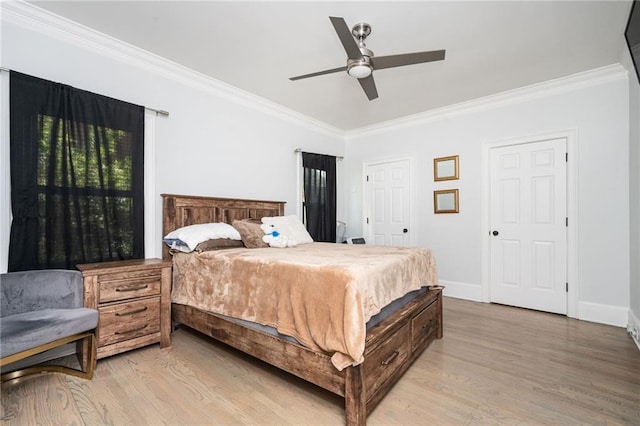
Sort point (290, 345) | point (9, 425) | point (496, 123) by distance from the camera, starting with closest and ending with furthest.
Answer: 1. point (9, 425)
2. point (290, 345)
3. point (496, 123)

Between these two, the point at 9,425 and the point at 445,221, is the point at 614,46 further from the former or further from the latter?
the point at 9,425

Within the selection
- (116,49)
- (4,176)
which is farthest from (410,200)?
(4,176)

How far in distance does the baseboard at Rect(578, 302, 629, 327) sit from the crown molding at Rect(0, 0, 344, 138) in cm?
441

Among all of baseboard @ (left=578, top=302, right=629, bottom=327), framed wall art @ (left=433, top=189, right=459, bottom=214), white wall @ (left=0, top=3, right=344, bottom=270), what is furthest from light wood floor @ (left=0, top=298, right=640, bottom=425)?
framed wall art @ (left=433, top=189, right=459, bottom=214)

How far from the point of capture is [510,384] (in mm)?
1910

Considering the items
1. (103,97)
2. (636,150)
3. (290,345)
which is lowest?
(290,345)

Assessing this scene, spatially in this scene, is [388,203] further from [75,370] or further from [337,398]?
[75,370]

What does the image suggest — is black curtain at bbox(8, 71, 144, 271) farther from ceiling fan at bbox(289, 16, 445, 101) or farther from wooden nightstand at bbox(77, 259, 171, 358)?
ceiling fan at bbox(289, 16, 445, 101)

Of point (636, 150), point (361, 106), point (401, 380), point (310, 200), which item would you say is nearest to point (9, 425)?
point (401, 380)

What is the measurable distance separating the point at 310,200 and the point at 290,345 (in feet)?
9.72

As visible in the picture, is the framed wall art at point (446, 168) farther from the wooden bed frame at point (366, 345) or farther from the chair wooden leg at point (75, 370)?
the chair wooden leg at point (75, 370)

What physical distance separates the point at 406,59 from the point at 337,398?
235 centimetres

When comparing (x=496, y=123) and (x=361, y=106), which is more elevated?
(x=361, y=106)

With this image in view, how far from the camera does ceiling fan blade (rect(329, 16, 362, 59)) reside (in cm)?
177
